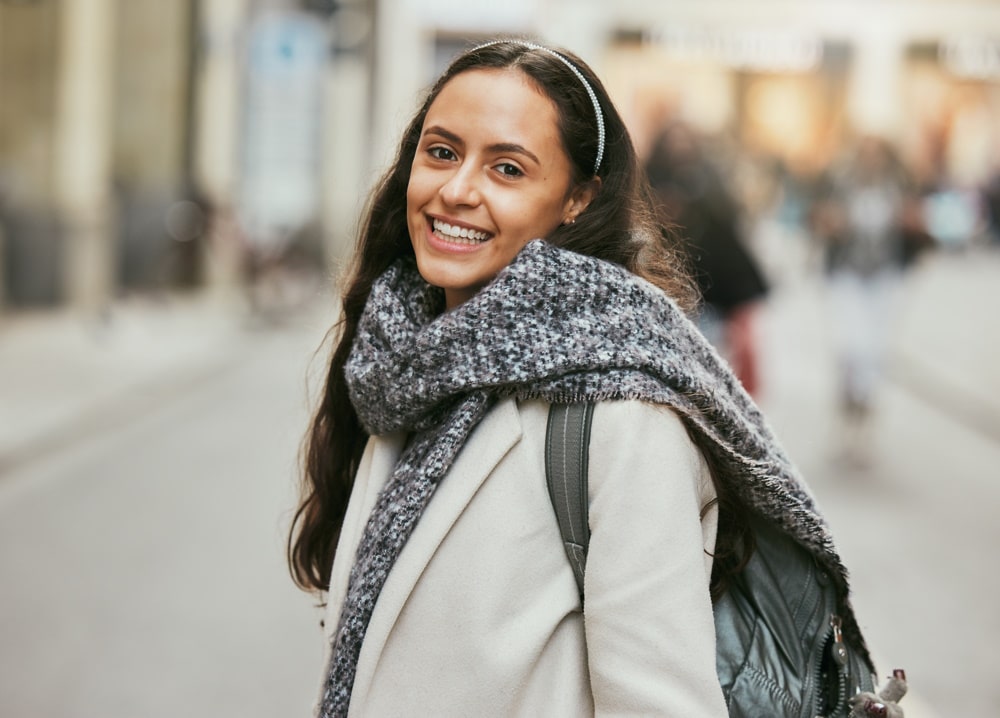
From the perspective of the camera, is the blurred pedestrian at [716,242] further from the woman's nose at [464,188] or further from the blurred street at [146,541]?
the woman's nose at [464,188]

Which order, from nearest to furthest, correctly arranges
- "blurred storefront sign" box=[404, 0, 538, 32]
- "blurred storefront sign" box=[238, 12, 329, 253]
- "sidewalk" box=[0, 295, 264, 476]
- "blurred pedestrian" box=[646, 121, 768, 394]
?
1. "blurred pedestrian" box=[646, 121, 768, 394]
2. "sidewalk" box=[0, 295, 264, 476]
3. "blurred storefront sign" box=[238, 12, 329, 253]
4. "blurred storefront sign" box=[404, 0, 538, 32]

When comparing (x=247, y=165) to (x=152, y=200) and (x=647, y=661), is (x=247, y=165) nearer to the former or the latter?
(x=152, y=200)

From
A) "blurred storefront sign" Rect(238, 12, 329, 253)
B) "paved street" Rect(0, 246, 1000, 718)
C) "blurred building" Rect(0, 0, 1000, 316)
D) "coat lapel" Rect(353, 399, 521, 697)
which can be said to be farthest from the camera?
"blurred storefront sign" Rect(238, 12, 329, 253)

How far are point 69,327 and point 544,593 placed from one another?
13571 mm

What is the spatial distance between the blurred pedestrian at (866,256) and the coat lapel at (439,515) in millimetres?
7482

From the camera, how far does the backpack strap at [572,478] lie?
5.63ft

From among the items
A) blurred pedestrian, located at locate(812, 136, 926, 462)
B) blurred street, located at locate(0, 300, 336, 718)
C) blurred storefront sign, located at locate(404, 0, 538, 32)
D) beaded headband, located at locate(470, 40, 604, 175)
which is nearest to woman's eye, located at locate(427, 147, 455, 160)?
beaded headband, located at locate(470, 40, 604, 175)

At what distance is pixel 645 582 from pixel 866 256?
24.9 ft

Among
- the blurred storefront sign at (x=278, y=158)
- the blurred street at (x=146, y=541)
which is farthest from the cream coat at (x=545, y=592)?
the blurred storefront sign at (x=278, y=158)

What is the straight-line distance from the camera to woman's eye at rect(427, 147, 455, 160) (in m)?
1.96

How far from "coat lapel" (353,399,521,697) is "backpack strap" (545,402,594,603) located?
6 cm

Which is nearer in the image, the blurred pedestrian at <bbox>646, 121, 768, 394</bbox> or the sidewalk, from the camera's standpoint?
the blurred pedestrian at <bbox>646, 121, 768, 394</bbox>

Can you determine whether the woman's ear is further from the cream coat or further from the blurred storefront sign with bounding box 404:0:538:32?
the blurred storefront sign with bounding box 404:0:538:32

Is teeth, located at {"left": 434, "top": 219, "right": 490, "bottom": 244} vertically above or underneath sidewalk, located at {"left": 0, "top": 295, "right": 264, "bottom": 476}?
above
